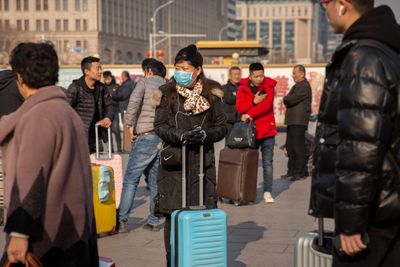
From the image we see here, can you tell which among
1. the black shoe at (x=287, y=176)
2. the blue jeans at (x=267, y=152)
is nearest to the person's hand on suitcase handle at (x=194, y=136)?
the blue jeans at (x=267, y=152)

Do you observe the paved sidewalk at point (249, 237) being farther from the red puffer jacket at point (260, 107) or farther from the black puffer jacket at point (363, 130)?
the black puffer jacket at point (363, 130)

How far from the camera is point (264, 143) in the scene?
32.3 feet

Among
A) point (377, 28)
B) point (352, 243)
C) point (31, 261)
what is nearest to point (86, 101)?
point (31, 261)

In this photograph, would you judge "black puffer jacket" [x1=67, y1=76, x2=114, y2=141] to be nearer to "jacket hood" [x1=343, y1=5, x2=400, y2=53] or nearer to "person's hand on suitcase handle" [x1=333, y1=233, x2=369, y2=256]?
"jacket hood" [x1=343, y1=5, x2=400, y2=53]

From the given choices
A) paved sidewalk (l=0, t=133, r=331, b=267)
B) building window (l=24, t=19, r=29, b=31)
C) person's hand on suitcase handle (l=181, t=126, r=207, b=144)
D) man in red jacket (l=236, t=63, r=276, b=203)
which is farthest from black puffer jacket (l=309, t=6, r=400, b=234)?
building window (l=24, t=19, r=29, b=31)

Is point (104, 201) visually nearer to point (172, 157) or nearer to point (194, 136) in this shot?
point (172, 157)

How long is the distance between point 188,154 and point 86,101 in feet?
8.82

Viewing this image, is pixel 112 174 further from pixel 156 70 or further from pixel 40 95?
pixel 40 95

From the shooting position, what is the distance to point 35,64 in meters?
3.68

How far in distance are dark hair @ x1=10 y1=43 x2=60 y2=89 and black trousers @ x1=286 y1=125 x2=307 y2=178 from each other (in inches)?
340

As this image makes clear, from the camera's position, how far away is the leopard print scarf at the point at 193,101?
18.8 ft

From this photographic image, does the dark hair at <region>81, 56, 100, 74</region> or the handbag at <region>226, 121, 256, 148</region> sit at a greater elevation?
the dark hair at <region>81, 56, 100, 74</region>

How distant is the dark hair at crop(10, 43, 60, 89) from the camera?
3684mm

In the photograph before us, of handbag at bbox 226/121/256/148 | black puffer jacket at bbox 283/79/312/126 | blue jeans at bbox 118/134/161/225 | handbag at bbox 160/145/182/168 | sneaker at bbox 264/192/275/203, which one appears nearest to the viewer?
handbag at bbox 160/145/182/168
